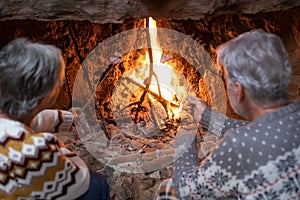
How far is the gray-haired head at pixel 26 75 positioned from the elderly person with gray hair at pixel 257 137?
0.49 metres

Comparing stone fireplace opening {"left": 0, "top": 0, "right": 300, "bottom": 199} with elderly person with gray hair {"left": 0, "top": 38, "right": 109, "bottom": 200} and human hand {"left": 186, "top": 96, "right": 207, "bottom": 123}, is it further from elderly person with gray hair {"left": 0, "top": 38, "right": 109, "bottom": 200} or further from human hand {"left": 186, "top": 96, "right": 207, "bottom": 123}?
elderly person with gray hair {"left": 0, "top": 38, "right": 109, "bottom": 200}

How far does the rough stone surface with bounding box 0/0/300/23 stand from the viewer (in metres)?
1.95

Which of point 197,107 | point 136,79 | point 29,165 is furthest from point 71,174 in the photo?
point 136,79

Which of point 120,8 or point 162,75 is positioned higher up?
point 120,8

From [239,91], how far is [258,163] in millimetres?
211

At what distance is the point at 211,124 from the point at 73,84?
45.0 inches

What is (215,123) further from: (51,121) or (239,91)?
(51,121)

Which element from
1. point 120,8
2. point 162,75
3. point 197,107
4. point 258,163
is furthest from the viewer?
point 162,75

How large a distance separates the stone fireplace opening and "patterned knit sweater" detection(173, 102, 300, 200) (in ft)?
2.68

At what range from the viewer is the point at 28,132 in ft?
4.35

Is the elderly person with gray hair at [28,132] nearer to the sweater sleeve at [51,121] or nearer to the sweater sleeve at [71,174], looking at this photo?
the sweater sleeve at [71,174]

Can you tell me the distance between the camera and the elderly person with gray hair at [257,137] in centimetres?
129

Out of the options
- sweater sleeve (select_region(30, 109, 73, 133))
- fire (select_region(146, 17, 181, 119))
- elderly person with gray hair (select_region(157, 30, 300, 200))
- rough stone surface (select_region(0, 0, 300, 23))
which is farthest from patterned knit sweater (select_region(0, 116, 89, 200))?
fire (select_region(146, 17, 181, 119))

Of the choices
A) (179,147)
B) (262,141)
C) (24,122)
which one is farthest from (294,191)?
(24,122)
